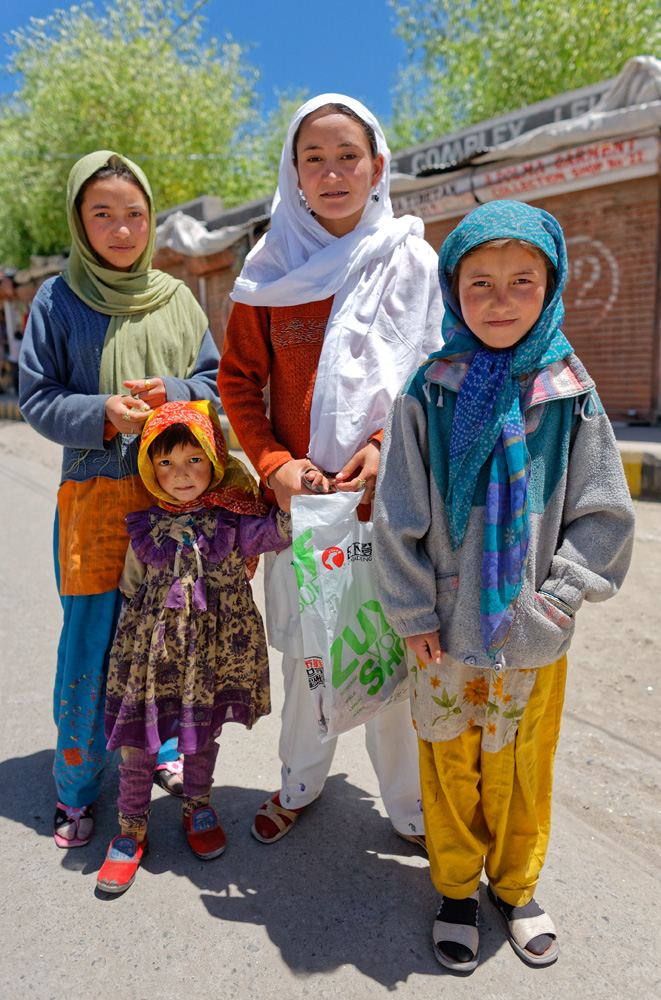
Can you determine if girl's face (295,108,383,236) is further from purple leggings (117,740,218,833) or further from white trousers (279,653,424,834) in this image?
purple leggings (117,740,218,833)

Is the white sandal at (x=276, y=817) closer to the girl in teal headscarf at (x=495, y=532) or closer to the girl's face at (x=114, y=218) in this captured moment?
the girl in teal headscarf at (x=495, y=532)

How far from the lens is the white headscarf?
1770mm

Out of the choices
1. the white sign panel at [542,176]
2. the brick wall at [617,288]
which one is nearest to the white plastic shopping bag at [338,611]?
the white sign panel at [542,176]

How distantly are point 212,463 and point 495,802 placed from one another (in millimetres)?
1129

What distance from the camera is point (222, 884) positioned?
1885mm

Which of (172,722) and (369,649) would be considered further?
(172,722)

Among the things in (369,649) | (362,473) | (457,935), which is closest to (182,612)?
(369,649)

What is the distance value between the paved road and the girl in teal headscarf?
12cm

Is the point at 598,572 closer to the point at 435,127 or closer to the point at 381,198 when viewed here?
the point at 381,198

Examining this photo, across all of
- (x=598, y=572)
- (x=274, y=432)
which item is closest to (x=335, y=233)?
(x=274, y=432)

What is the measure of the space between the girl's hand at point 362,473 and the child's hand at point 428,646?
14.9 inches

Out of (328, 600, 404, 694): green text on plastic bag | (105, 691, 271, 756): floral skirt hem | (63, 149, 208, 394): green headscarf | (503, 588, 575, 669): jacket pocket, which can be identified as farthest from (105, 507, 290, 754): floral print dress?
(503, 588, 575, 669): jacket pocket

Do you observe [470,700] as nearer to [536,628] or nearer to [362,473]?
[536,628]

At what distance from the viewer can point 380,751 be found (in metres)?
2.03
